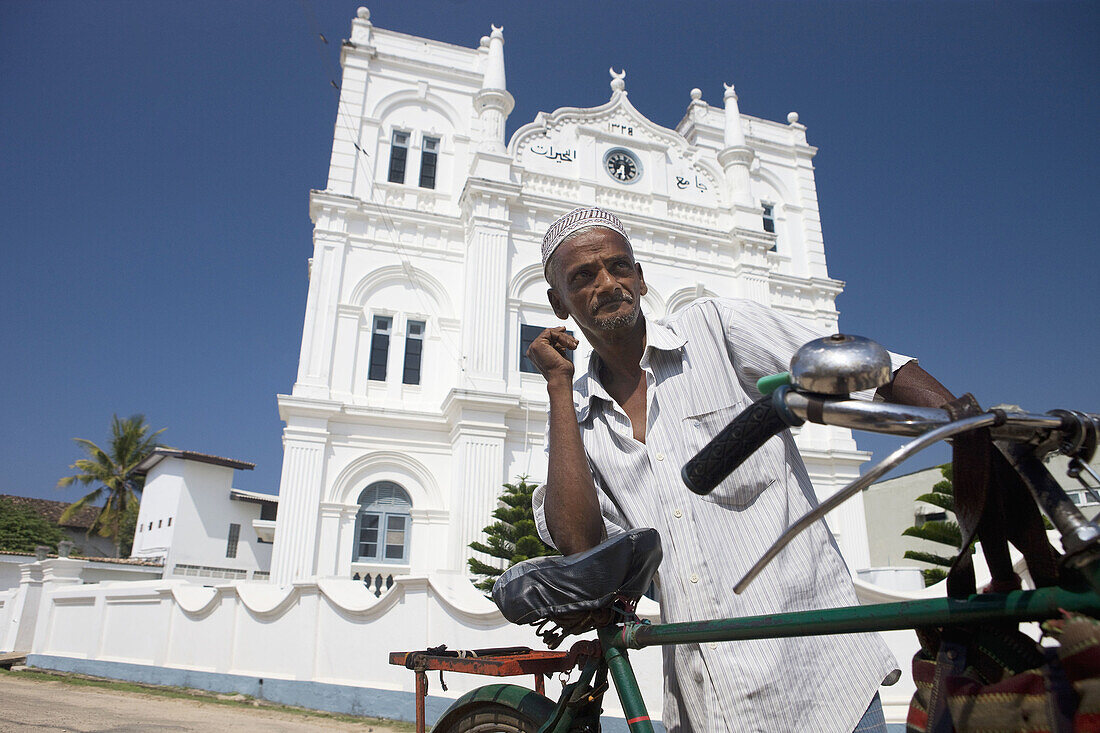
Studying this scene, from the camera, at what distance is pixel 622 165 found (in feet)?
53.8

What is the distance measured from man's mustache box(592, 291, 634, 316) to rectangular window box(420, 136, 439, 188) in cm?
1438

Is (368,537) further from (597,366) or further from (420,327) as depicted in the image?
(597,366)

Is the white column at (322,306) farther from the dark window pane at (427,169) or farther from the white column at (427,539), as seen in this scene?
the white column at (427,539)

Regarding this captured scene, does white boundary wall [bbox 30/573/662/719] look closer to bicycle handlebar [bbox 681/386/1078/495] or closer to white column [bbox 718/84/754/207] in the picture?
bicycle handlebar [bbox 681/386/1078/495]

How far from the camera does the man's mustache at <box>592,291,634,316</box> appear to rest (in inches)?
64.9

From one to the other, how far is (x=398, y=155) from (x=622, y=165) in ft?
17.3

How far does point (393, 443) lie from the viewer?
12.9 meters

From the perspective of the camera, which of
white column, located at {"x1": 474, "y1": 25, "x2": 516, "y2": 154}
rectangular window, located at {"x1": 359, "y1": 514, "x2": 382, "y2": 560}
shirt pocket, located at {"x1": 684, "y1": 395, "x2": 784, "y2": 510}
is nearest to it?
shirt pocket, located at {"x1": 684, "y1": 395, "x2": 784, "y2": 510}

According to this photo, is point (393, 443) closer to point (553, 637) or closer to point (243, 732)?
point (243, 732)

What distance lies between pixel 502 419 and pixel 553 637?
36.2 ft

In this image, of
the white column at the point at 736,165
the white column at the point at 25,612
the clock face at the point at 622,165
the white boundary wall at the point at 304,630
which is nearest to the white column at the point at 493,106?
the clock face at the point at 622,165

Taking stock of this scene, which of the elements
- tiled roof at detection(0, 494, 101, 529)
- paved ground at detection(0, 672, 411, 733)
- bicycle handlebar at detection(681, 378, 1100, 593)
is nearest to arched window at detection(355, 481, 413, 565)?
paved ground at detection(0, 672, 411, 733)

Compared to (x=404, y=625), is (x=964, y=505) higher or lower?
higher

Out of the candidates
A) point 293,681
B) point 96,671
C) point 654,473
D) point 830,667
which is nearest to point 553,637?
point 654,473
